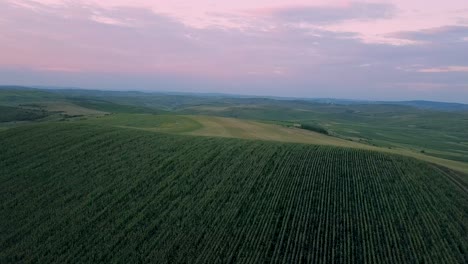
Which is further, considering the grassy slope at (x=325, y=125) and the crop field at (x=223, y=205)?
the grassy slope at (x=325, y=125)

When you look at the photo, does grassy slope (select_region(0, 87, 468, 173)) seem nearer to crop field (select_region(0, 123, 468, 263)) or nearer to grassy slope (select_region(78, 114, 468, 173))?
grassy slope (select_region(78, 114, 468, 173))

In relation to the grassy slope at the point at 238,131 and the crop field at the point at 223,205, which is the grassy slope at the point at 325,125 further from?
the crop field at the point at 223,205

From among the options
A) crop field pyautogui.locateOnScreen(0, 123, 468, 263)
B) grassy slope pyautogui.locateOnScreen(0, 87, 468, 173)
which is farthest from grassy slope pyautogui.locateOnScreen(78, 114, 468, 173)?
crop field pyautogui.locateOnScreen(0, 123, 468, 263)

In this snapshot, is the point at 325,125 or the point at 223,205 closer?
the point at 223,205

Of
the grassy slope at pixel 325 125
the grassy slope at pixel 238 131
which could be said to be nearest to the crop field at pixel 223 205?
the grassy slope at pixel 238 131

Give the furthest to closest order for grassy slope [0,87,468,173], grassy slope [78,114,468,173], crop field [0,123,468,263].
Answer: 1. grassy slope [0,87,468,173]
2. grassy slope [78,114,468,173]
3. crop field [0,123,468,263]

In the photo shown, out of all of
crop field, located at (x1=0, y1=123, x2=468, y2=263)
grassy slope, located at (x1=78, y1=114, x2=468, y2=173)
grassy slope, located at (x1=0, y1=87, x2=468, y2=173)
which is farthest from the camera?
grassy slope, located at (x1=0, y1=87, x2=468, y2=173)

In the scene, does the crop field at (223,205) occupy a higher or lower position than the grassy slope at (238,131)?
lower

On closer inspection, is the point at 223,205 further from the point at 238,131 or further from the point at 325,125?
the point at 325,125

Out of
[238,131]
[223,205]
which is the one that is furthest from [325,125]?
[223,205]
